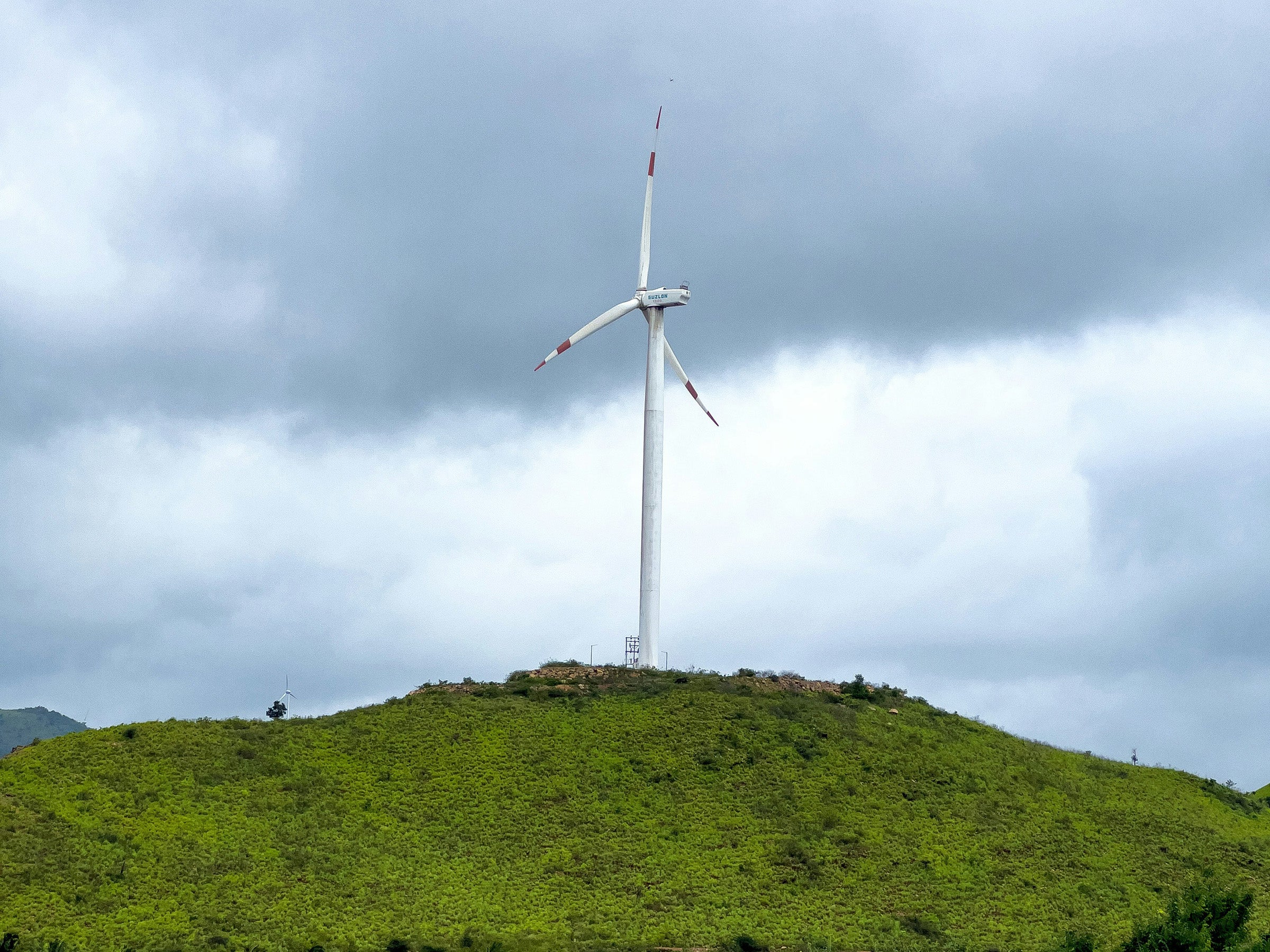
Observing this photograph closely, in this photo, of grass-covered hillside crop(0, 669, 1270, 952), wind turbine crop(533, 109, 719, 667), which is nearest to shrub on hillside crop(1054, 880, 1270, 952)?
grass-covered hillside crop(0, 669, 1270, 952)

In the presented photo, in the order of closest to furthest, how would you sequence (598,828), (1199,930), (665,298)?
1. (1199,930)
2. (598,828)
3. (665,298)

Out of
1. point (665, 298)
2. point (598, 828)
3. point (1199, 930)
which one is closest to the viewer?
point (1199, 930)

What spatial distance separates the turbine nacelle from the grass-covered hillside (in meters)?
21.3

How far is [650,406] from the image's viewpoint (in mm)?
71375

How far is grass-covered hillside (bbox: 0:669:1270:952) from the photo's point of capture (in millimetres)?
45812

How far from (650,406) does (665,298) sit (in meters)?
6.79

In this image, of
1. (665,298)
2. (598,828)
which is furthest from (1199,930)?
(665,298)

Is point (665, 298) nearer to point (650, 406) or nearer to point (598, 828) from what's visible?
point (650, 406)

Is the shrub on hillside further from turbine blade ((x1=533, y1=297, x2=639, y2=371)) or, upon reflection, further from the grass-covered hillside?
turbine blade ((x1=533, y1=297, x2=639, y2=371))

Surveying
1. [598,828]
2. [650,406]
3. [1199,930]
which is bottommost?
[1199,930]

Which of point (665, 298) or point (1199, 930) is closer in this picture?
point (1199, 930)

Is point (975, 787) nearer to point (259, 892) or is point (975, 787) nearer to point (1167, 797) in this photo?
point (1167, 797)

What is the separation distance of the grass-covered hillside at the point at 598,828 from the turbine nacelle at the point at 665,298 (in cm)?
2130

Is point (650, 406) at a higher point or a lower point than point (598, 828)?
higher
